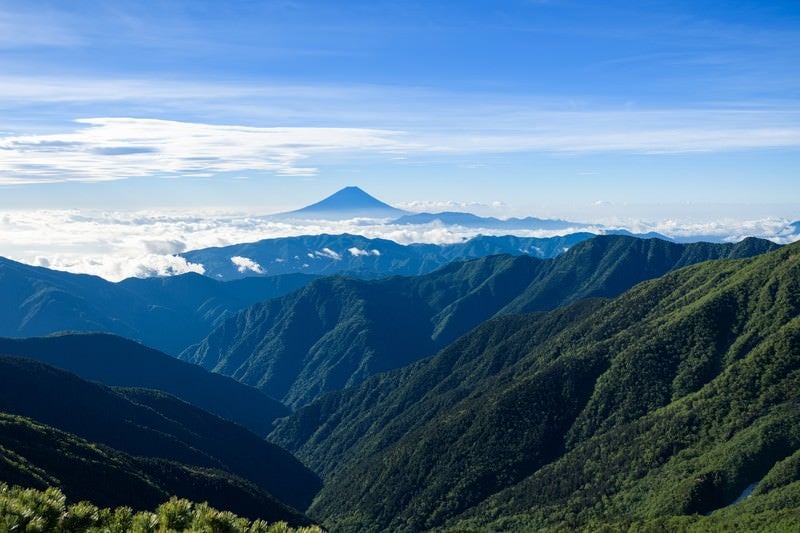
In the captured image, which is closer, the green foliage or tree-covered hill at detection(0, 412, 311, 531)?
the green foliage

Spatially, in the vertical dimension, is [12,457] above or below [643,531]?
above

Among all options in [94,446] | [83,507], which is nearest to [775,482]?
[94,446]

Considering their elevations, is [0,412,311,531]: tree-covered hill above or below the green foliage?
below

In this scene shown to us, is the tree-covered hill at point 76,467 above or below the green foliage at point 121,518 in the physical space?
below

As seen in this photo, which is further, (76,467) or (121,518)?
(76,467)

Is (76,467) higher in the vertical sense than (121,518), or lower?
lower

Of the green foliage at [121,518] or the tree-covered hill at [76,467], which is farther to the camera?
the tree-covered hill at [76,467]

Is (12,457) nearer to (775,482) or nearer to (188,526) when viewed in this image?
(188,526)

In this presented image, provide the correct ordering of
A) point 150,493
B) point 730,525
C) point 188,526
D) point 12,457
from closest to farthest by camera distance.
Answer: point 188,526 → point 12,457 → point 730,525 → point 150,493
